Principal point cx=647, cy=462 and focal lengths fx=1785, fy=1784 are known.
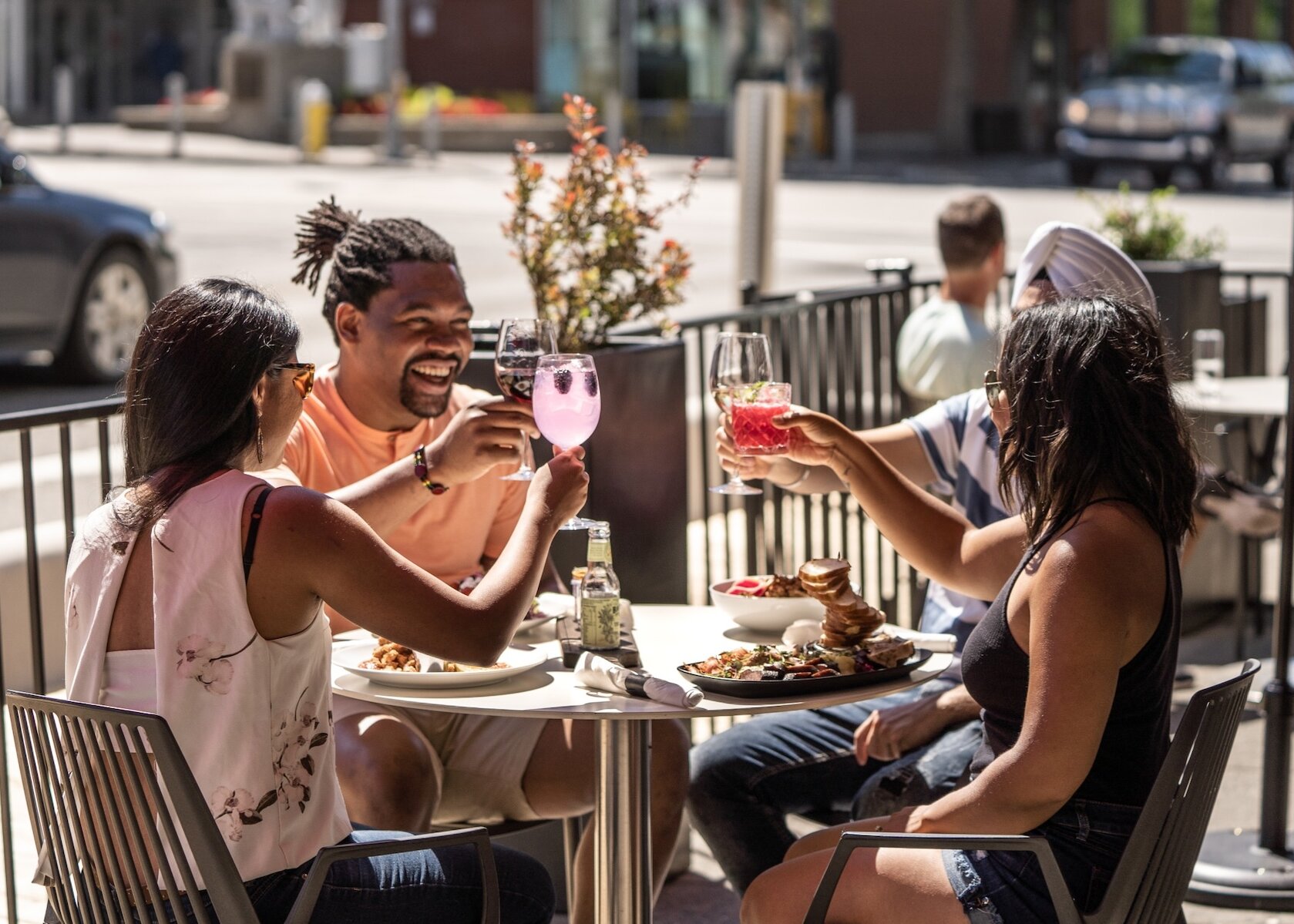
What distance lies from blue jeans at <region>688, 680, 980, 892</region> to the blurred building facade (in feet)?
108

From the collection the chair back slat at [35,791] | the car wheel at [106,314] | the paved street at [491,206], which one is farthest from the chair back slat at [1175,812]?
the car wheel at [106,314]

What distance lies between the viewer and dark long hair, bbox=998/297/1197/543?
2.86 meters

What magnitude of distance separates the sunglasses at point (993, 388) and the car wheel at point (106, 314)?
9.04m

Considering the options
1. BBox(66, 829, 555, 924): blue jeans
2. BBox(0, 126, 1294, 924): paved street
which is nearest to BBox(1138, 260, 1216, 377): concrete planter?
BBox(0, 126, 1294, 924): paved street

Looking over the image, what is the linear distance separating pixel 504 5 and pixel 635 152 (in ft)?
125

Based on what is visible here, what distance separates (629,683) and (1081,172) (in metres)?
26.1

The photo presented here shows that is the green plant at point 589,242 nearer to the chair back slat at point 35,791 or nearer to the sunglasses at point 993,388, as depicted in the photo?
the sunglasses at point 993,388

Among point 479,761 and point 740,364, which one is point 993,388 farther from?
point 479,761

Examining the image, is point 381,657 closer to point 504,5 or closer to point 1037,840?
point 1037,840

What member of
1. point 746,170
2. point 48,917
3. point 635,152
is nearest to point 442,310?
point 635,152

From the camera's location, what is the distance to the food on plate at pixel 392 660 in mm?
3240

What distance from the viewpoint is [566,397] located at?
3248mm

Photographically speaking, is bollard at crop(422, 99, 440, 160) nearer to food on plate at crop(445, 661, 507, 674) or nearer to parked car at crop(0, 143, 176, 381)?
parked car at crop(0, 143, 176, 381)

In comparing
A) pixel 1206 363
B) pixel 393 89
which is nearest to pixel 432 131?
pixel 393 89
